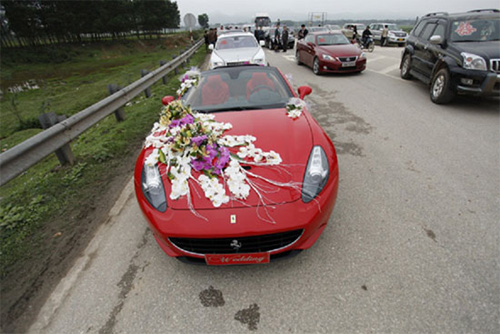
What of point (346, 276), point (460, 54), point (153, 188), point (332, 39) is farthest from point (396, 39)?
point (153, 188)

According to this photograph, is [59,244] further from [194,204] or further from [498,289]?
[498,289]

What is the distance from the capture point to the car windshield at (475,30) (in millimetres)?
6027

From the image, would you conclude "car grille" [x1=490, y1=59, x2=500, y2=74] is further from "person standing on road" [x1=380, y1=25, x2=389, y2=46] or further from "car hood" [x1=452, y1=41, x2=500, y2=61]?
"person standing on road" [x1=380, y1=25, x2=389, y2=46]

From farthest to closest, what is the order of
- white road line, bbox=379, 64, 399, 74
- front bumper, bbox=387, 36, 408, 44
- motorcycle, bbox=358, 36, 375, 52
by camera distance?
front bumper, bbox=387, 36, 408, 44, motorcycle, bbox=358, 36, 375, 52, white road line, bbox=379, 64, 399, 74

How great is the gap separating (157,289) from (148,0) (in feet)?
226

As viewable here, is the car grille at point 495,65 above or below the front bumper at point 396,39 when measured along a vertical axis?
above

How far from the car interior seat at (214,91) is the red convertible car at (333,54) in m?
7.13

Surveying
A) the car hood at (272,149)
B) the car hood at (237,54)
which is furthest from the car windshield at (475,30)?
the car hood at (272,149)

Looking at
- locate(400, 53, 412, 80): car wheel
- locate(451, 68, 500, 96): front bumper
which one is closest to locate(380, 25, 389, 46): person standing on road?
locate(400, 53, 412, 80): car wheel

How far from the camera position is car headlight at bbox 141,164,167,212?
2.15 m

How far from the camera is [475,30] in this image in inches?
242

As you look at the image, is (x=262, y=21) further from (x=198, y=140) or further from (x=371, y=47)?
(x=198, y=140)

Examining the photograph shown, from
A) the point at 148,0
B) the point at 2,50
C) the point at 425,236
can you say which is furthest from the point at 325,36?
the point at 148,0

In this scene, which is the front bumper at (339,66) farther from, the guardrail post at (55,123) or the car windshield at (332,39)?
the guardrail post at (55,123)
